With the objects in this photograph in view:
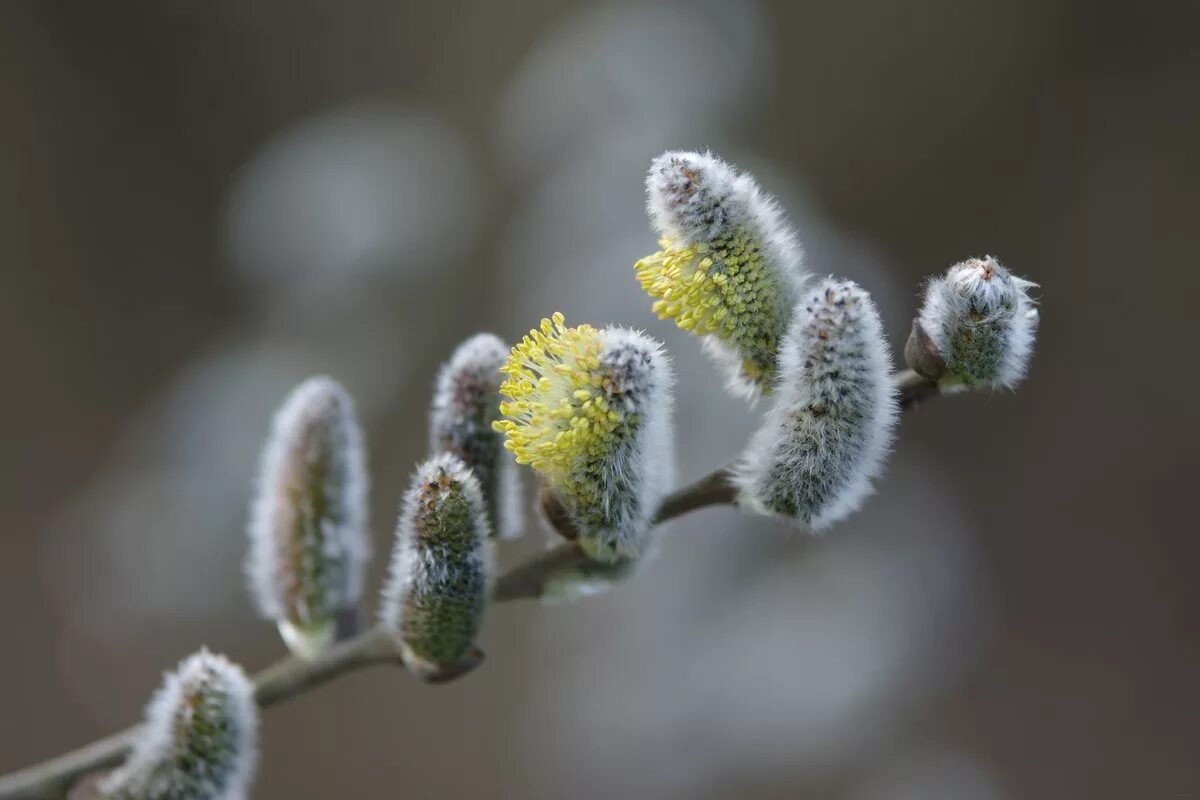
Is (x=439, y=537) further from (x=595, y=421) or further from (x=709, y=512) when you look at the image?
(x=709, y=512)

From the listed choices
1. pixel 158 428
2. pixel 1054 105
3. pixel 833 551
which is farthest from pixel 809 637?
pixel 158 428

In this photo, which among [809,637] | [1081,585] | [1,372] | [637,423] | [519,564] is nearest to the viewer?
[637,423]

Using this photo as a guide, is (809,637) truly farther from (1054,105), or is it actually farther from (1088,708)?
(1054,105)

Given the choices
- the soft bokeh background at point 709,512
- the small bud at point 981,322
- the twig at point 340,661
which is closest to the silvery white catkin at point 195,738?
the twig at point 340,661

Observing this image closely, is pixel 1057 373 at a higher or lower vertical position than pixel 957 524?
higher

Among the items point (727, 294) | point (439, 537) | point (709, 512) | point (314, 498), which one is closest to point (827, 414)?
point (727, 294)

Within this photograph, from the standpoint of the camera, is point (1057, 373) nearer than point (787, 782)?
No
